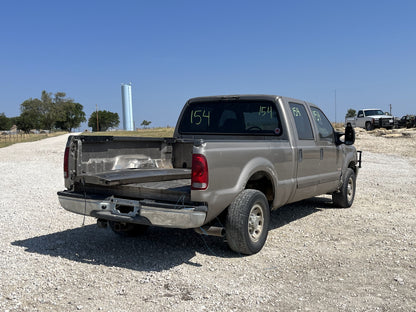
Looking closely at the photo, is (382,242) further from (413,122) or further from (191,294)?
(413,122)

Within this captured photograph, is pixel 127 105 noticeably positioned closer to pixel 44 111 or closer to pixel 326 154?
pixel 44 111

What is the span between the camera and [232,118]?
6250 mm

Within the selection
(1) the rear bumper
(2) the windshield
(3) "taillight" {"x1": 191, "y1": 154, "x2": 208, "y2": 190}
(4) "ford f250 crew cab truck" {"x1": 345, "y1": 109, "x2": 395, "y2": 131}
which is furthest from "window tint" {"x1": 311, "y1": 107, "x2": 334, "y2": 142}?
(2) the windshield

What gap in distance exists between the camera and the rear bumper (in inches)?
169

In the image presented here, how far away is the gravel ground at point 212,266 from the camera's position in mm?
3805

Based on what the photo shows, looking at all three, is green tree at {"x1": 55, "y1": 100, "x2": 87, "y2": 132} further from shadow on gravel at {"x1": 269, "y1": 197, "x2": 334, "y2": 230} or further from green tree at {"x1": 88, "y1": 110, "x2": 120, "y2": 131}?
shadow on gravel at {"x1": 269, "y1": 197, "x2": 334, "y2": 230}

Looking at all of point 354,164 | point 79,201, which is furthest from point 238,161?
point 354,164

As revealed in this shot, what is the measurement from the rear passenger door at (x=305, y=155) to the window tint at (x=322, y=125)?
341 mm

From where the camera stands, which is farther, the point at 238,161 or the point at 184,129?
the point at 184,129

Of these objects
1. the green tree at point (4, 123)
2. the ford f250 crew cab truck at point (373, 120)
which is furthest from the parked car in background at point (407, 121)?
the green tree at point (4, 123)

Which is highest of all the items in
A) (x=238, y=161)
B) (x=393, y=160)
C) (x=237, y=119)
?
(x=237, y=119)

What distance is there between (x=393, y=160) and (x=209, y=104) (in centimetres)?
1518

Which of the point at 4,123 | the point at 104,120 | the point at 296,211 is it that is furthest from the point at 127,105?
the point at 296,211

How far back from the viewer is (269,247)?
5488mm
